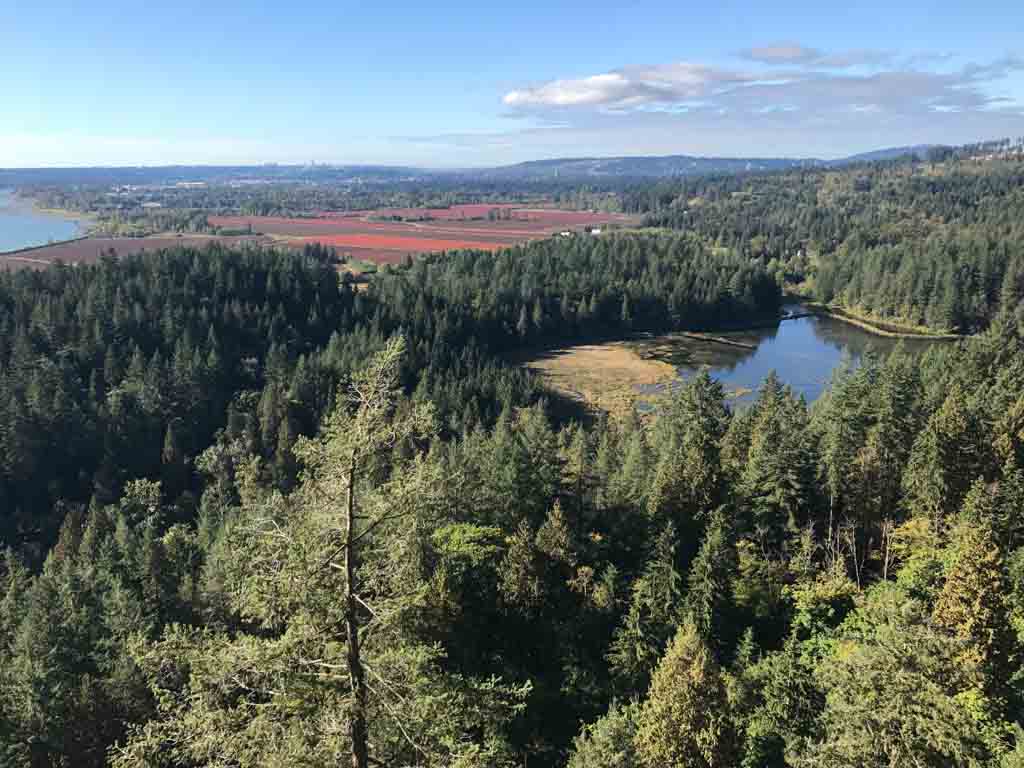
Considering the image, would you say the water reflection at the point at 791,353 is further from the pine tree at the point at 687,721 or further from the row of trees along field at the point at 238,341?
the pine tree at the point at 687,721

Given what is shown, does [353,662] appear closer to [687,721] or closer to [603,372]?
[687,721]

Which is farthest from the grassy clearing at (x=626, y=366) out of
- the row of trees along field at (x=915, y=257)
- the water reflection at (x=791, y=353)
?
the row of trees along field at (x=915, y=257)

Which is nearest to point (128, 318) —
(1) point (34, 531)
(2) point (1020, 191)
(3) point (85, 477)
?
(3) point (85, 477)

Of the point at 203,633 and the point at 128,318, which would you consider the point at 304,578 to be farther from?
the point at 128,318

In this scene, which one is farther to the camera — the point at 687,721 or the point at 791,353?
the point at 791,353

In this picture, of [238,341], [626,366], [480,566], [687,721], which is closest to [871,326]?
[626,366]

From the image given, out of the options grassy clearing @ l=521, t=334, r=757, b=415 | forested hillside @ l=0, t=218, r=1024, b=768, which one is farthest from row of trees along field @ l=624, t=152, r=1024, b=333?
forested hillside @ l=0, t=218, r=1024, b=768

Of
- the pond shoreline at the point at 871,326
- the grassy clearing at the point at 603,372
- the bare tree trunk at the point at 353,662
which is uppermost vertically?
the bare tree trunk at the point at 353,662
